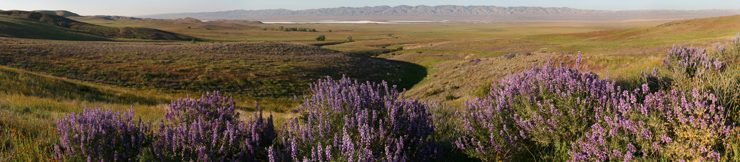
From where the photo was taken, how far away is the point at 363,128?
3.56m

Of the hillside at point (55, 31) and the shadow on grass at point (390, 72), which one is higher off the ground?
the hillside at point (55, 31)

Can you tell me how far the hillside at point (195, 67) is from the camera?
121 ft

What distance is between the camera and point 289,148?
3695 mm

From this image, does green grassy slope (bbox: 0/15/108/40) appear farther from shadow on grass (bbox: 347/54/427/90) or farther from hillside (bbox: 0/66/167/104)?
hillside (bbox: 0/66/167/104)

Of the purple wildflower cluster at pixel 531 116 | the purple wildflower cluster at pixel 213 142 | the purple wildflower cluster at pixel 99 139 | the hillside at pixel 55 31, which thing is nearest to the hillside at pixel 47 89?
the purple wildflower cluster at pixel 99 139

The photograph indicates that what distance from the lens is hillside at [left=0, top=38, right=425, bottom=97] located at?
37000mm

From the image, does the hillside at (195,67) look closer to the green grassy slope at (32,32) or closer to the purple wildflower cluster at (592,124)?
the green grassy slope at (32,32)

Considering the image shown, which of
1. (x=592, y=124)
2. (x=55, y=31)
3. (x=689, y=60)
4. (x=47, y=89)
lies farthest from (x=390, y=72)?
(x=55, y=31)

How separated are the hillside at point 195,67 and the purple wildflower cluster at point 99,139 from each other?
107 feet

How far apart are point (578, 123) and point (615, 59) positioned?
74.9ft

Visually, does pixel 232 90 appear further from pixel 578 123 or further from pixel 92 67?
pixel 578 123

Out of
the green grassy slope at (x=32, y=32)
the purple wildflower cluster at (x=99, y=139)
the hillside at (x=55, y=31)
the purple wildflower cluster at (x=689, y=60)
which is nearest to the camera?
the purple wildflower cluster at (x=99, y=139)

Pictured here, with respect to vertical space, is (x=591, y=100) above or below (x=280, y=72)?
above

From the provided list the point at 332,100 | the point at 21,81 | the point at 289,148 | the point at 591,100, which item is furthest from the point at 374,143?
the point at 21,81
